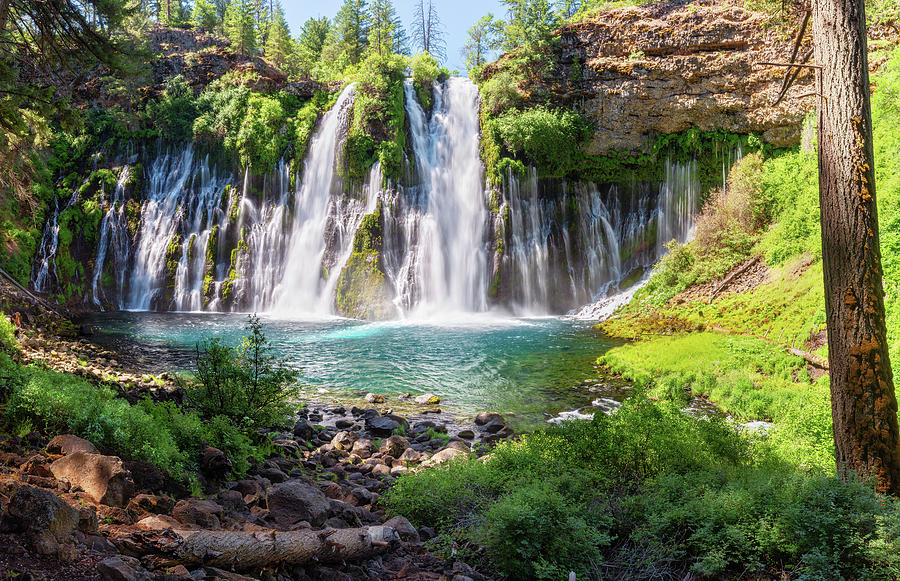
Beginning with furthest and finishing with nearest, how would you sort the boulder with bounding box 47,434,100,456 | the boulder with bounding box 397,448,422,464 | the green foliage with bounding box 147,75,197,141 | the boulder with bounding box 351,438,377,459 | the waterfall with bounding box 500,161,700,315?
the green foliage with bounding box 147,75,197,141 < the waterfall with bounding box 500,161,700,315 < the boulder with bounding box 351,438,377,459 < the boulder with bounding box 397,448,422,464 < the boulder with bounding box 47,434,100,456

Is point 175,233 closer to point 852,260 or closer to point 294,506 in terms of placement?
point 294,506

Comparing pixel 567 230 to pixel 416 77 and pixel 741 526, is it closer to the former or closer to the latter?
pixel 416 77

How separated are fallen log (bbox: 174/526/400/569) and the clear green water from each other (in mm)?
6398

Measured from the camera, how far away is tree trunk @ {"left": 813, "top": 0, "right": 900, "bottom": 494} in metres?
4.58

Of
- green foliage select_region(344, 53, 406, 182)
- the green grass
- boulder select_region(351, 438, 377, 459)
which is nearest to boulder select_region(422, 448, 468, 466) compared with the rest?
boulder select_region(351, 438, 377, 459)

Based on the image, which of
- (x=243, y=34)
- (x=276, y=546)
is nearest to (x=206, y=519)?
(x=276, y=546)

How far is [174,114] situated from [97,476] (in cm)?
3440

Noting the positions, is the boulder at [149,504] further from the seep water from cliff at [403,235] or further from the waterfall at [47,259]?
the waterfall at [47,259]

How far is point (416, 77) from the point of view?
30438 mm

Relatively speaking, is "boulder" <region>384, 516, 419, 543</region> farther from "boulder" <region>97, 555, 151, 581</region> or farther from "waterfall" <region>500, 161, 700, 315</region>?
"waterfall" <region>500, 161, 700, 315</region>

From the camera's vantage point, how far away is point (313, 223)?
28.1m

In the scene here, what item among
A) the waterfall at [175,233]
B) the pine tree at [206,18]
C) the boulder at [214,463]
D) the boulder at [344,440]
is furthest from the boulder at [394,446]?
the pine tree at [206,18]

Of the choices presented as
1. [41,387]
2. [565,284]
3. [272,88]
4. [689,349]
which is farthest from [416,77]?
[41,387]

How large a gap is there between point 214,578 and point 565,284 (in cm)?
2581
